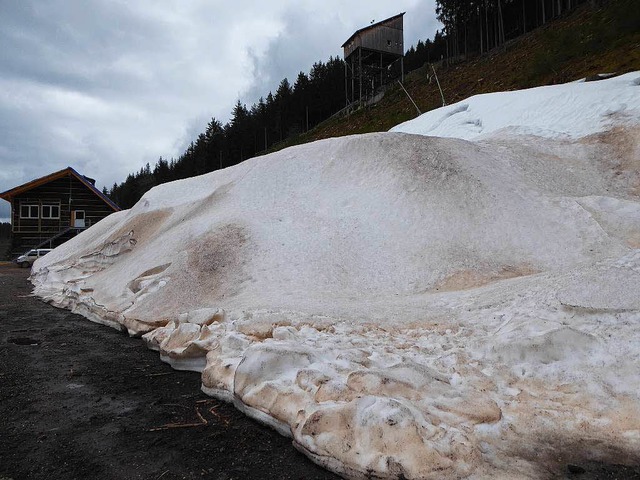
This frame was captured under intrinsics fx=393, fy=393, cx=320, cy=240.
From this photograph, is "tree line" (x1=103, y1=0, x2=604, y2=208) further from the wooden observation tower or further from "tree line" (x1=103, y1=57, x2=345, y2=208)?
the wooden observation tower

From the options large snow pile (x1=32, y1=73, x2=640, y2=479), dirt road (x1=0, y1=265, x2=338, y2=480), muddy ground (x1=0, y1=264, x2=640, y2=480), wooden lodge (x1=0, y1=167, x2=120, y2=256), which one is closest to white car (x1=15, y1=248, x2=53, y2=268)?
wooden lodge (x1=0, y1=167, x2=120, y2=256)

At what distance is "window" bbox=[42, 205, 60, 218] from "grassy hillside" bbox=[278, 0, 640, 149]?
91.5ft

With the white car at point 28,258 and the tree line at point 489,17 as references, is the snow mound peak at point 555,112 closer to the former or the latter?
the white car at point 28,258

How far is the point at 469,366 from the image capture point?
178 inches

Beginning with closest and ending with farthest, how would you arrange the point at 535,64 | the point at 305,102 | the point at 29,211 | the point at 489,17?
1. the point at 535,64
2. the point at 29,211
3. the point at 489,17
4. the point at 305,102

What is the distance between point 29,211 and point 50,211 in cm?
139

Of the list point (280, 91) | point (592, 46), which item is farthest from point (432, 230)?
point (280, 91)

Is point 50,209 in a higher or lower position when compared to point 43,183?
lower

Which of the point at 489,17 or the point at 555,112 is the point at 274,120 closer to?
the point at 489,17

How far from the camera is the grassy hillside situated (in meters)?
24.2

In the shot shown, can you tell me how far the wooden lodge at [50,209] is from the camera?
99.9 ft

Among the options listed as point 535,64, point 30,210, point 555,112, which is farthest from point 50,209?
point 535,64

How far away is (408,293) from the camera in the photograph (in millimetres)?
7887

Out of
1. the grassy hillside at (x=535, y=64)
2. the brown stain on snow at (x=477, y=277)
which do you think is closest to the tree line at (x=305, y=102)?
the grassy hillside at (x=535, y=64)
